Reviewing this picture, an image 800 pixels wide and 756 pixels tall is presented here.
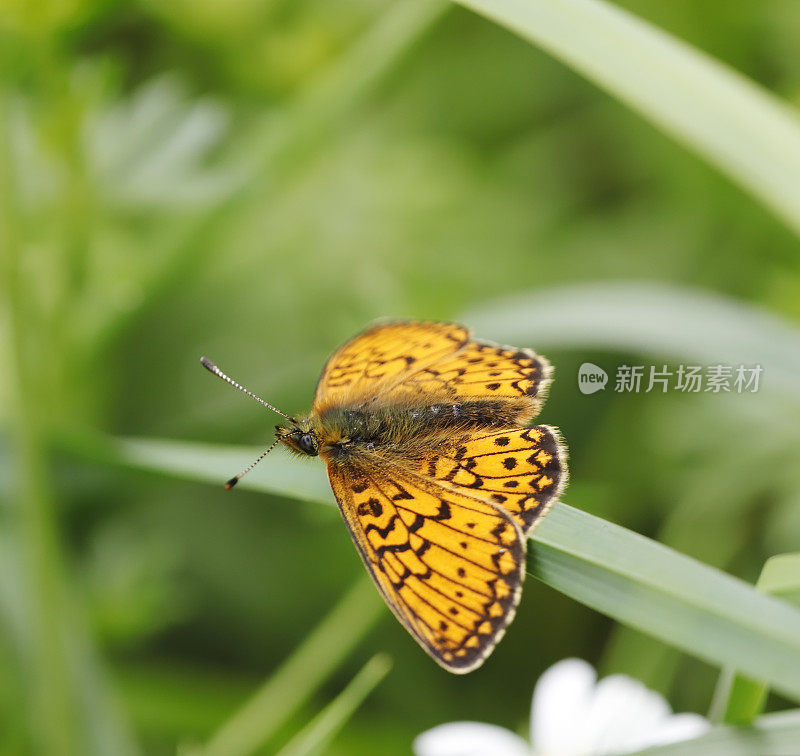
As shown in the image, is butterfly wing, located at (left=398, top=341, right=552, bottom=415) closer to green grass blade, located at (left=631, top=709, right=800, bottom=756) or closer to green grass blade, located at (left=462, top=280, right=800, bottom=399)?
green grass blade, located at (left=462, top=280, right=800, bottom=399)

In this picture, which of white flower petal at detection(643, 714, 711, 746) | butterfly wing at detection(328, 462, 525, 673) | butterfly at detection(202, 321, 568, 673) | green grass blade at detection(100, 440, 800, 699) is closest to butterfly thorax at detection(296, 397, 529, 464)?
butterfly at detection(202, 321, 568, 673)

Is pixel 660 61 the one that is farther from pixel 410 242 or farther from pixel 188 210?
pixel 410 242

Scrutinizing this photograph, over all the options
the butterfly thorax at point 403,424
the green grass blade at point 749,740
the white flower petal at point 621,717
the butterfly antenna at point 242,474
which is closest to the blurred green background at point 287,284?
the butterfly antenna at point 242,474

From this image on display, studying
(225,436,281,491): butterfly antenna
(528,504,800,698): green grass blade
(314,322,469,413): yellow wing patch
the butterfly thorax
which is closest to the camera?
(528,504,800,698): green grass blade

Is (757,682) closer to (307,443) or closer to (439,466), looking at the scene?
(439,466)

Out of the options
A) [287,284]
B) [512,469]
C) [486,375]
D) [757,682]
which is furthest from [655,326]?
[287,284]

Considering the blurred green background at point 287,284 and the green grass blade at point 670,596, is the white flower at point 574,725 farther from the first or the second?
the blurred green background at point 287,284

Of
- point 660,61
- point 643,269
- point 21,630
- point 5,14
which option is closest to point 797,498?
point 643,269
